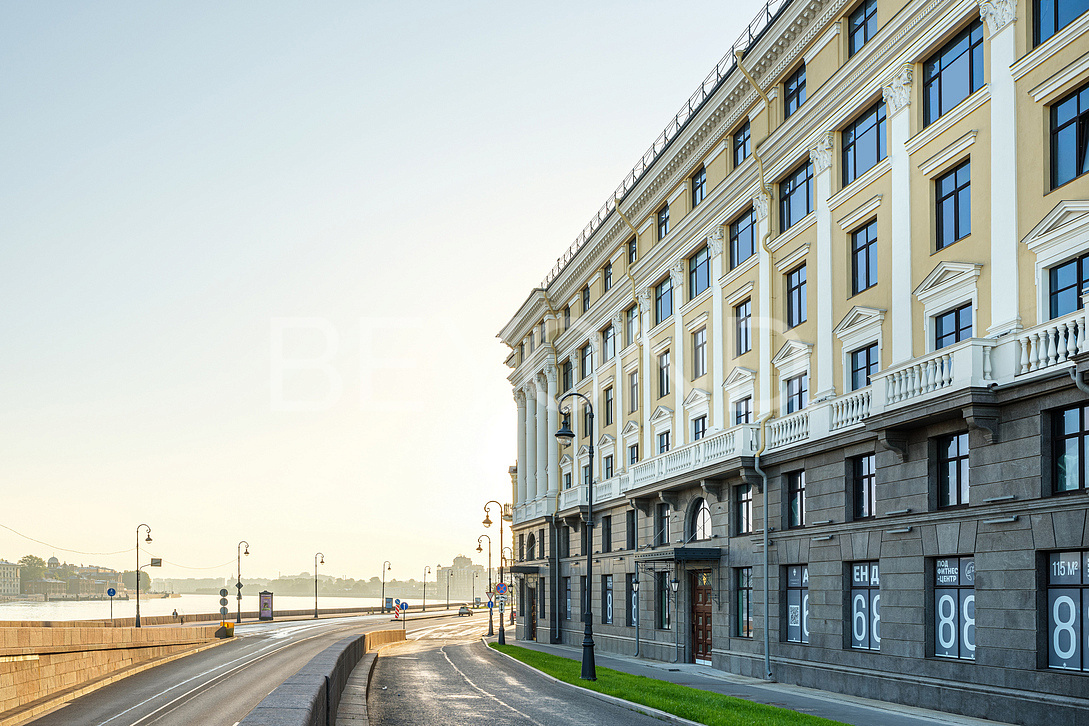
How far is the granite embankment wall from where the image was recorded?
86.1 ft

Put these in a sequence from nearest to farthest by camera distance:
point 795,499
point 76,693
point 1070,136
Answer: point 1070,136
point 76,693
point 795,499

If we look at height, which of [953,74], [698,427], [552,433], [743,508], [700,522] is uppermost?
[953,74]

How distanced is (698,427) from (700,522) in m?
4.19

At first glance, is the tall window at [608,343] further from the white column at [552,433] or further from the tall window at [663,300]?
the white column at [552,433]

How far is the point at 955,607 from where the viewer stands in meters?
23.2

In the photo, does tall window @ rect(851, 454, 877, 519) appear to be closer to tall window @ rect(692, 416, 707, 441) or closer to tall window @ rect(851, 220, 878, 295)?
tall window @ rect(851, 220, 878, 295)

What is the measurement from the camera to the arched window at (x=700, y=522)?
1522 inches

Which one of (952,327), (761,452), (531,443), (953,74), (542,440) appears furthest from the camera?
(531,443)

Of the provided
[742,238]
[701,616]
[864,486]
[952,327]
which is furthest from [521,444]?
[952,327]

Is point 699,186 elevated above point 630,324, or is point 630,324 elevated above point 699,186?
point 699,186

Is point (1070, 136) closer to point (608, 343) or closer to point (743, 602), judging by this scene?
point (743, 602)

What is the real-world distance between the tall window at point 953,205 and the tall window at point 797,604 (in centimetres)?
1129

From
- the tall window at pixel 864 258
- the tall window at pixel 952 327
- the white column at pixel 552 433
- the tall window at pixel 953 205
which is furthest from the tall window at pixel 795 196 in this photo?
the white column at pixel 552 433

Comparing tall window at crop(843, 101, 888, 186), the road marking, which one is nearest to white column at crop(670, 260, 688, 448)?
tall window at crop(843, 101, 888, 186)
